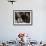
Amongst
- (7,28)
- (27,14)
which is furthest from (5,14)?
(27,14)

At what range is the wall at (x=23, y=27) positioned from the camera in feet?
15.4

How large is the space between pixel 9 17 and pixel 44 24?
1.30 metres

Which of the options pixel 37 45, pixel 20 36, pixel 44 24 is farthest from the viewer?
pixel 44 24

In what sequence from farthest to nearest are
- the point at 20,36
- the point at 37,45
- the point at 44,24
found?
the point at 44,24 < the point at 37,45 < the point at 20,36

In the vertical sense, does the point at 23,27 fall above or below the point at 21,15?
below

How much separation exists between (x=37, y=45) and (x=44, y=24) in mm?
1397

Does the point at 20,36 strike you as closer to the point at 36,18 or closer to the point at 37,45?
the point at 37,45

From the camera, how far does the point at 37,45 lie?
3.49 m

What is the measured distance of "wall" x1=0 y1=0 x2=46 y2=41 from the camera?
15.4 feet

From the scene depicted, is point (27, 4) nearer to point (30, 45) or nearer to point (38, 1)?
point (38, 1)

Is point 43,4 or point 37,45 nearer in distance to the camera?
point 37,45

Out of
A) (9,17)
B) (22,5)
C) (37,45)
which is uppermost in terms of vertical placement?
(22,5)

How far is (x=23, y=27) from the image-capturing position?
15.5 feet

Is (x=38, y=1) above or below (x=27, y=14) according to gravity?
above
